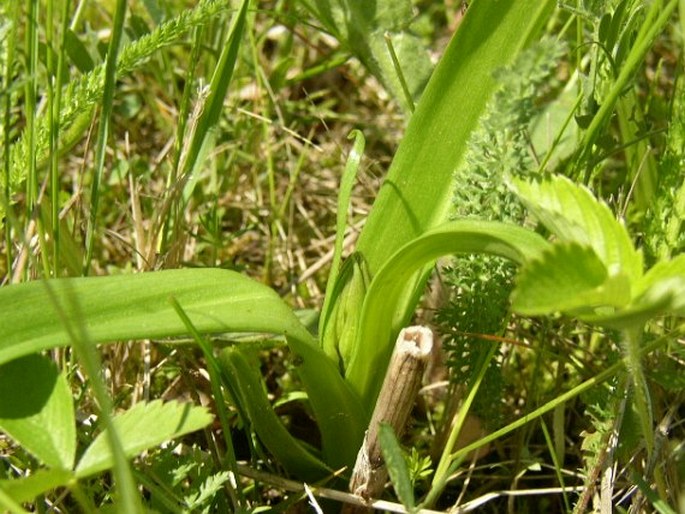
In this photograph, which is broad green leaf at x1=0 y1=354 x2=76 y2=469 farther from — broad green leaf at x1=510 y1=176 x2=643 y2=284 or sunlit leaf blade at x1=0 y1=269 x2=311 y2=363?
broad green leaf at x1=510 y1=176 x2=643 y2=284

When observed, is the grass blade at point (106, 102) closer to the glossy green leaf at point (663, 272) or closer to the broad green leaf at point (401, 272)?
the broad green leaf at point (401, 272)

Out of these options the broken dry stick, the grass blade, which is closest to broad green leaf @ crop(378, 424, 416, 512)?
the broken dry stick

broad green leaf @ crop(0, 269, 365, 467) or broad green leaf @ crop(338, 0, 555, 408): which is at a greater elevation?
broad green leaf @ crop(338, 0, 555, 408)

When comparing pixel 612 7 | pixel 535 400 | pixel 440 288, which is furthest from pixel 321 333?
pixel 612 7

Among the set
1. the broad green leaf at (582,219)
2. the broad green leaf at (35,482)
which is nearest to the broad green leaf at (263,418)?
the broad green leaf at (35,482)

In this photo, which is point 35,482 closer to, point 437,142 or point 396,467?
point 396,467

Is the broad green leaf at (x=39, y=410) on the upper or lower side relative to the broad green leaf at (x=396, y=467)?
upper

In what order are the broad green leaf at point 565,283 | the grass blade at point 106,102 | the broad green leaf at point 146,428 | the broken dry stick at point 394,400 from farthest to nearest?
the grass blade at point 106,102
the broken dry stick at point 394,400
the broad green leaf at point 146,428
the broad green leaf at point 565,283
